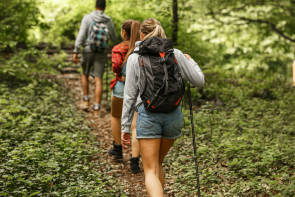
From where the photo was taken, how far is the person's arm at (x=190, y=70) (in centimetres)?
323

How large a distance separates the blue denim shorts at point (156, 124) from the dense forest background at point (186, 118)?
1.25 metres

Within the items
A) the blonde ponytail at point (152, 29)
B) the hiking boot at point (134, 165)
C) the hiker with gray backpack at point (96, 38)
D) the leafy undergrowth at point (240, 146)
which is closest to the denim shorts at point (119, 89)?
the hiking boot at point (134, 165)

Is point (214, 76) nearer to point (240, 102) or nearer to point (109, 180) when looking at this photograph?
point (240, 102)

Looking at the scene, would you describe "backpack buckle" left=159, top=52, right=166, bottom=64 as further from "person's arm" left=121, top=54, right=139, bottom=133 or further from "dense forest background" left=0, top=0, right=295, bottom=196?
"dense forest background" left=0, top=0, right=295, bottom=196

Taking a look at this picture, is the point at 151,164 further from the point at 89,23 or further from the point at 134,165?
the point at 89,23

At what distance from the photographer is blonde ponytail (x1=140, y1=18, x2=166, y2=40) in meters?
3.37

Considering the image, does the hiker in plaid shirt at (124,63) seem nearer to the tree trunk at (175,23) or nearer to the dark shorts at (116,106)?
the dark shorts at (116,106)

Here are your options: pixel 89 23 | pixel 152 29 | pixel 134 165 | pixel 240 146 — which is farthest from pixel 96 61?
pixel 152 29

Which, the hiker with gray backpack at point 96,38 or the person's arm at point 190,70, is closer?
the person's arm at point 190,70

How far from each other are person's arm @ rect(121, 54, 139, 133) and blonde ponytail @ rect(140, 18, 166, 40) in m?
0.30

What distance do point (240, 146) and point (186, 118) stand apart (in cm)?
200

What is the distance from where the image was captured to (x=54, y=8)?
42.8 ft

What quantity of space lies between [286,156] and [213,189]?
126 centimetres

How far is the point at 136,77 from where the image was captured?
3320 mm
